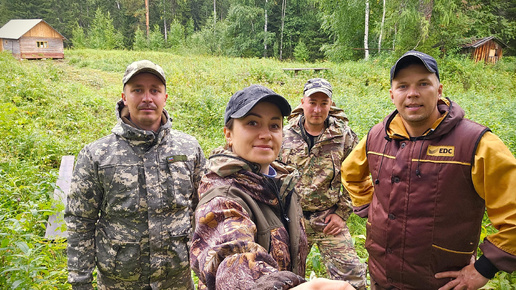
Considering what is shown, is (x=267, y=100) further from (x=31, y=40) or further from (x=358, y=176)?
(x=31, y=40)

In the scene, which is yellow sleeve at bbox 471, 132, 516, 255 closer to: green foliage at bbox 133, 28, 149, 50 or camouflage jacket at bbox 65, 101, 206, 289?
camouflage jacket at bbox 65, 101, 206, 289

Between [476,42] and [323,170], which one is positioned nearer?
[323,170]

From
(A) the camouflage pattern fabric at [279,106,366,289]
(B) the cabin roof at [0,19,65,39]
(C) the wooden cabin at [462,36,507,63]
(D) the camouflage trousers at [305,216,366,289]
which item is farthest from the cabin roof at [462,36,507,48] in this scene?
(B) the cabin roof at [0,19,65,39]

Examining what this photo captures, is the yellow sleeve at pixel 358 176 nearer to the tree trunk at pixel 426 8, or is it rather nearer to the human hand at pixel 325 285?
the human hand at pixel 325 285

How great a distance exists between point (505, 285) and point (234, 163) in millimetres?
2806

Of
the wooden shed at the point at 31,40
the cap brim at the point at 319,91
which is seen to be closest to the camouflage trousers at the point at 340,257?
the cap brim at the point at 319,91

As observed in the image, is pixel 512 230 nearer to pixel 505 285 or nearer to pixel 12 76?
pixel 505 285

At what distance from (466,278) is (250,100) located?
6.04ft

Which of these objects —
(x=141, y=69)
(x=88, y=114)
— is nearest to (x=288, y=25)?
(x=88, y=114)

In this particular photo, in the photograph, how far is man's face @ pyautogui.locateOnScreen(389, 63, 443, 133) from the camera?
2.17 meters

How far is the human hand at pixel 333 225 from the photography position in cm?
346

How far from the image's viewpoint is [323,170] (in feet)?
11.4

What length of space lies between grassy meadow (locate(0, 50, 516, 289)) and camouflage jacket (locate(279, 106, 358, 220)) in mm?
759

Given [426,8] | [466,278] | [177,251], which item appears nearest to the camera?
[466,278]
